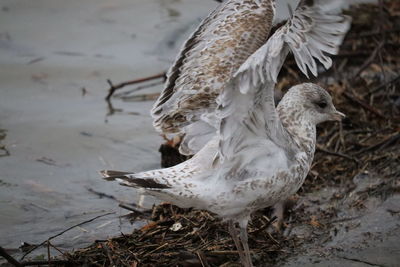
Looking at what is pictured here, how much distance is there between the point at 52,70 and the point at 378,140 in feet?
13.0

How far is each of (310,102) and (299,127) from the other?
23 centimetres

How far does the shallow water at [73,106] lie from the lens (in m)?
5.86

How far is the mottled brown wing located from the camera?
17.1ft

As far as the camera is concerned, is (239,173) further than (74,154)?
No

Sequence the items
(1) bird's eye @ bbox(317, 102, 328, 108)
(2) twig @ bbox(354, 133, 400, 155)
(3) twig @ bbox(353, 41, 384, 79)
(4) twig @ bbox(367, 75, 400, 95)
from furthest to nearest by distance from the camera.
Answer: (3) twig @ bbox(353, 41, 384, 79) < (4) twig @ bbox(367, 75, 400, 95) < (2) twig @ bbox(354, 133, 400, 155) < (1) bird's eye @ bbox(317, 102, 328, 108)

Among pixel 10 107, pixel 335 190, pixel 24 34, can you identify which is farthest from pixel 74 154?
pixel 24 34

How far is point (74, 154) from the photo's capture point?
22.5ft

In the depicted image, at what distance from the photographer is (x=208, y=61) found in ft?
17.5

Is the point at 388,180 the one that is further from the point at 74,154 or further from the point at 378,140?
the point at 74,154

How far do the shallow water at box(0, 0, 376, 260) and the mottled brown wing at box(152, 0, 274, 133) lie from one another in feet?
3.22

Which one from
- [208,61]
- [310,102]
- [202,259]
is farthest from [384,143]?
[202,259]

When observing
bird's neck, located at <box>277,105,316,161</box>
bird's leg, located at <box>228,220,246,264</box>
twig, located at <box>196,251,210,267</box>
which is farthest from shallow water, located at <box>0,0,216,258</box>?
bird's neck, located at <box>277,105,316,161</box>

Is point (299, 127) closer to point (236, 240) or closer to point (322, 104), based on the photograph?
point (322, 104)

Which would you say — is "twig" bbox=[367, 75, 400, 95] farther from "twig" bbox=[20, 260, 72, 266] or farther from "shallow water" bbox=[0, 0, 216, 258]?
"twig" bbox=[20, 260, 72, 266]
